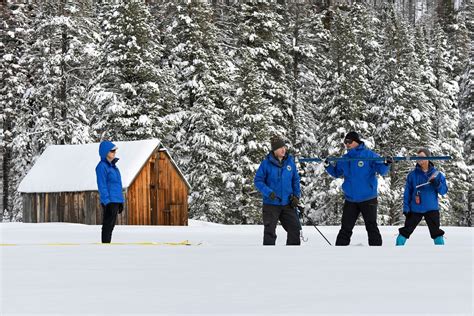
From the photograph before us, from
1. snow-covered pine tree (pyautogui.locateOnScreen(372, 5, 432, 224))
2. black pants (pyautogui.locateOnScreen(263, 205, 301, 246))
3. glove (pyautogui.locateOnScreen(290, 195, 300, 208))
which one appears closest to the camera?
glove (pyautogui.locateOnScreen(290, 195, 300, 208))

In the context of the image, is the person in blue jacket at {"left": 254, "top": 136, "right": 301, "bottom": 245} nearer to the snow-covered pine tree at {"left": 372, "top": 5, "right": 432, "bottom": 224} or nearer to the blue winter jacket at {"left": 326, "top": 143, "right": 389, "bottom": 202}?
the blue winter jacket at {"left": 326, "top": 143, "right": 389, "bottom": 202}

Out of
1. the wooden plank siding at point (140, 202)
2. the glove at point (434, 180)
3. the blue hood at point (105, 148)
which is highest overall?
the blue hood at point (105, 148)

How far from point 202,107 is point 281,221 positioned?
32.9m

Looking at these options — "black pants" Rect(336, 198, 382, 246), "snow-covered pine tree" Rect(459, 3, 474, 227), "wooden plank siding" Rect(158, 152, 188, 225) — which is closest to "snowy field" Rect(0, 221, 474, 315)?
"black pants" Rect(336, 198, 382, 246)

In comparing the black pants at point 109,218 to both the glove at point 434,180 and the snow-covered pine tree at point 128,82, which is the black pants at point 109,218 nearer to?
the glove at point 434,180

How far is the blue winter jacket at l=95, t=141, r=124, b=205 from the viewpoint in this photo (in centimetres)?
1385

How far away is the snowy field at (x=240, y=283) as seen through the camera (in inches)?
198

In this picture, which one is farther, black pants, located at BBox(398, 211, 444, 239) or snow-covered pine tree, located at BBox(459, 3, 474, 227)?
snow-covered pine tree, located at BBox(459, 3, 474, 227)

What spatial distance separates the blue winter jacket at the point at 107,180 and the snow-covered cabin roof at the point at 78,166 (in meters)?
20.2

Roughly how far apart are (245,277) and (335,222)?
4025 cm

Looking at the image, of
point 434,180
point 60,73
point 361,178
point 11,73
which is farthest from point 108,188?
point 11,73

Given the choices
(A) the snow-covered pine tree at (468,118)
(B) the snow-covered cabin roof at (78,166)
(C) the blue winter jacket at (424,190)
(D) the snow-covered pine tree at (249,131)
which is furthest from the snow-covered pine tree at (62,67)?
(C) the blue winter jacket at (424,190)

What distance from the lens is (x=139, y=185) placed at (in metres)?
35.3

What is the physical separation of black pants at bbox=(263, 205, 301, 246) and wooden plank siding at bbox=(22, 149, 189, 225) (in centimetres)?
2223
